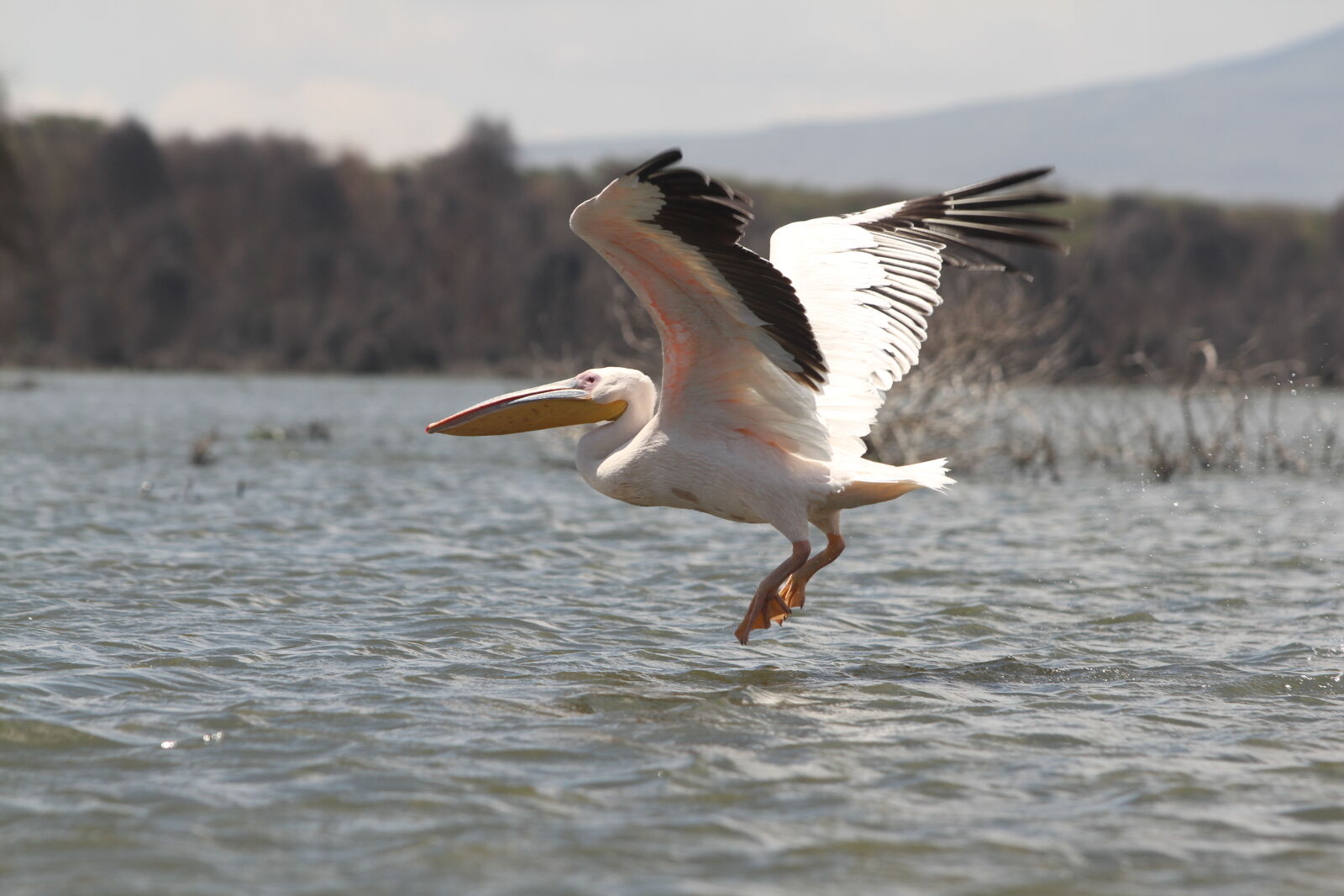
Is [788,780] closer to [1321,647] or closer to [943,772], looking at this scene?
[943,772]

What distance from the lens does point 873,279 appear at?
6.28m

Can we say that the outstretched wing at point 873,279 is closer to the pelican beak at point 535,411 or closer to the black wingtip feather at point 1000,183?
the black wingtip feather at point 1000,183

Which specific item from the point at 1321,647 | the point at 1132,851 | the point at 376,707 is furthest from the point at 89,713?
the point at 1321,647

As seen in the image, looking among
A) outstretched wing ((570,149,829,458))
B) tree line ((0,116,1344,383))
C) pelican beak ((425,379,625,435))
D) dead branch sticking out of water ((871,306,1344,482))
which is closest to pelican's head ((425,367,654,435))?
pelican beak ((425,379,625,435))

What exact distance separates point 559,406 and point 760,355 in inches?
35.4

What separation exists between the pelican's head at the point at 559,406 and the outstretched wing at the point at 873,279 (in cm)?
86

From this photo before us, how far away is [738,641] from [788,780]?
184 centimetres

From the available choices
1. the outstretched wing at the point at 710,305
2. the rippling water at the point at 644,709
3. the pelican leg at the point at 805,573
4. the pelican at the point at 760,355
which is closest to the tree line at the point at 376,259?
the rippling water at the point at 644,709

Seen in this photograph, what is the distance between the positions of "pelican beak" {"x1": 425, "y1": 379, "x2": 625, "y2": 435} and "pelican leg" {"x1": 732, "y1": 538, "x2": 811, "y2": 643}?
3.03 ft

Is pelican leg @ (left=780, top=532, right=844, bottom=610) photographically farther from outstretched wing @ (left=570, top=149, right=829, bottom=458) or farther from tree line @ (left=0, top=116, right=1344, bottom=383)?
tree line @ (left=0, top=116, right=1344, bottom=383)

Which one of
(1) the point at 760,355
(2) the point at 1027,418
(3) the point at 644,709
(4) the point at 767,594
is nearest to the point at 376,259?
(2) the point at 1027,418

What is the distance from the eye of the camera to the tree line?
44.1 meters

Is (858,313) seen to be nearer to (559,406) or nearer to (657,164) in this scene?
(559,406)

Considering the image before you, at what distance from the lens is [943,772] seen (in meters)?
4.14
